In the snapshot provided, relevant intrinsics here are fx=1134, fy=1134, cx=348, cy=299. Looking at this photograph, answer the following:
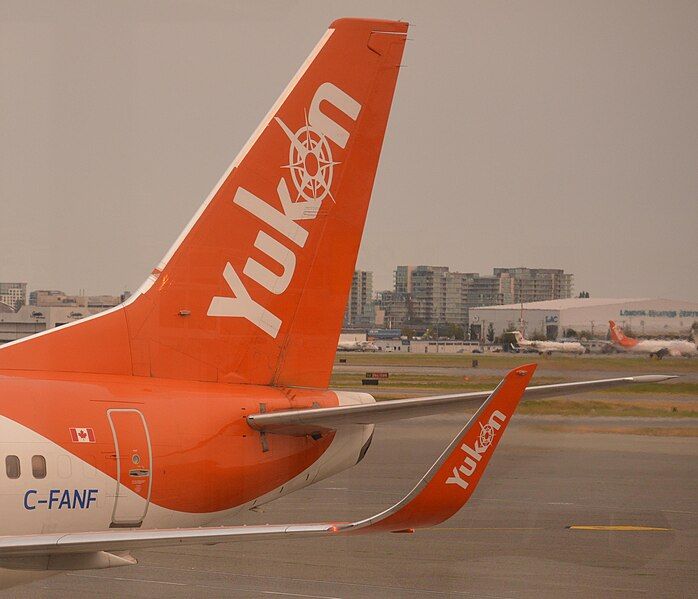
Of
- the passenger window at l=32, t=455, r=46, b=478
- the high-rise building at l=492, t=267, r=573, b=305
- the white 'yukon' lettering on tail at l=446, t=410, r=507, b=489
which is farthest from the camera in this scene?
the high-rise building at l=492, t=267, r=573, b=305

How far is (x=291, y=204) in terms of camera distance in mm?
10062

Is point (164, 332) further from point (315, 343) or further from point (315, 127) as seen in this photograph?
point (315, 127)

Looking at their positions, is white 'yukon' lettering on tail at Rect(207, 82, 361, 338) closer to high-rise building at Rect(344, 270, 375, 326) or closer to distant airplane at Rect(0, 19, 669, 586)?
distant airplane at Rect(0, 19, 669, 586)

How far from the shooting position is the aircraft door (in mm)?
8438

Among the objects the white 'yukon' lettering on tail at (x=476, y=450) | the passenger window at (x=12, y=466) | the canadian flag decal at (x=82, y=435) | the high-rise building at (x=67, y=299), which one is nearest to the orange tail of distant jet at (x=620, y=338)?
the high-rise building at (x=67, y=299)

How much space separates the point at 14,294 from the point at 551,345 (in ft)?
39.4

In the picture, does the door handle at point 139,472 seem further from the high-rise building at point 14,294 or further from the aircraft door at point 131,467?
the high-rise building at point 14,294

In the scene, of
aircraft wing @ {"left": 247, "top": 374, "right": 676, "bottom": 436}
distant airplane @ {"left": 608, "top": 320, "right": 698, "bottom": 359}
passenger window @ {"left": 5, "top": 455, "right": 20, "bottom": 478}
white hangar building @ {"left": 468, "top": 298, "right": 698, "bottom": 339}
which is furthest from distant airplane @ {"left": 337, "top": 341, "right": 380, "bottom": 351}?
passenger window @ {"left": 5, "top": 455, "right": 20, "bottom": 478}

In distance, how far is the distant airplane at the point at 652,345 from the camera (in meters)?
20.6

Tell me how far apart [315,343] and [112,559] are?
3104 millimetres

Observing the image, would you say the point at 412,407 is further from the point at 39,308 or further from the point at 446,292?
the point at 446,292

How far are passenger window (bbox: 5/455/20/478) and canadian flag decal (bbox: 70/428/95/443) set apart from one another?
476mm

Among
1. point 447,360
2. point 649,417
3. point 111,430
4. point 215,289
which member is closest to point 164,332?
point 215,289

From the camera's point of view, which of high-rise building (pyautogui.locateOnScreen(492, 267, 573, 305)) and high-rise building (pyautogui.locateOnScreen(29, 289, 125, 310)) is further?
high-rise building (pyautogui.locateOnScreen(492, 267, 573, 305))
